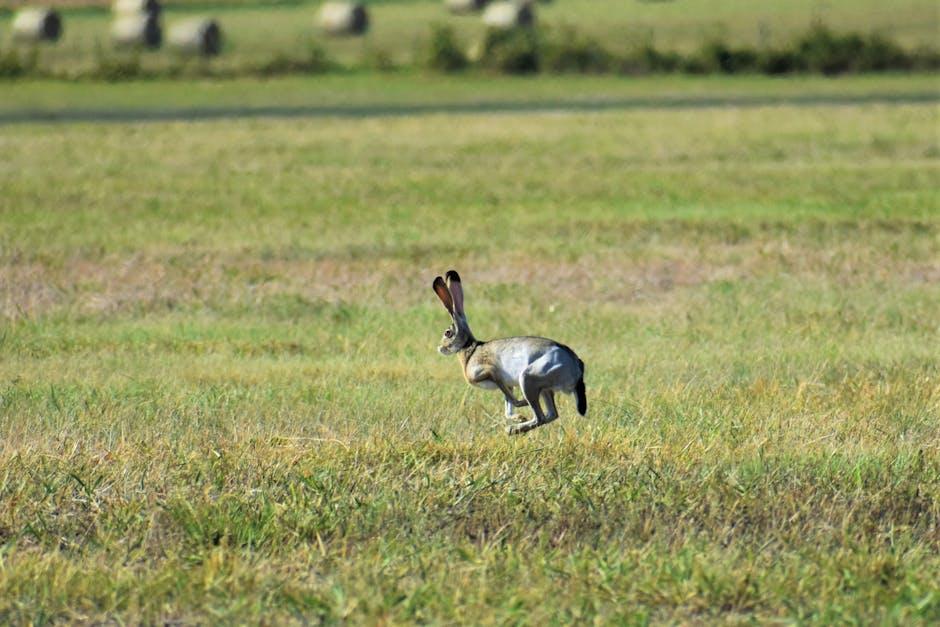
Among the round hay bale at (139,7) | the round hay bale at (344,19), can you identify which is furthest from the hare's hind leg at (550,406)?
the round hay bale at (344,19)

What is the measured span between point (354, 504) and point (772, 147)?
74.5 feet

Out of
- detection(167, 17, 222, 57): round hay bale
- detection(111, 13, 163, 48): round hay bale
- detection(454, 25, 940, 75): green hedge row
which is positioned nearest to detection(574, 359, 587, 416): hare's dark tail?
detection(454, 25, 940, 75): green hedge row

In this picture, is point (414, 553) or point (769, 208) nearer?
point (414, 553)

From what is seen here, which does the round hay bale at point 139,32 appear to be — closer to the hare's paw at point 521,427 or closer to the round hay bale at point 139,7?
the round hay bale at point 139,7

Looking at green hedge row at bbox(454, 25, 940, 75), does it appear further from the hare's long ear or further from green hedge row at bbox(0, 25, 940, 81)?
the hare's long ear

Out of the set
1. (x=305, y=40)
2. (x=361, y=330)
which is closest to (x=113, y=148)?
(x=361, y=330)

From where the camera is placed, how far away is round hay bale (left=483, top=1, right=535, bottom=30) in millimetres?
57562

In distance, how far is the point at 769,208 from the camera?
70.0 feet

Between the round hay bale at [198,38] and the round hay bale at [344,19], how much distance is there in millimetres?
5946

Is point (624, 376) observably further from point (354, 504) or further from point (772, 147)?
point (772, 147)

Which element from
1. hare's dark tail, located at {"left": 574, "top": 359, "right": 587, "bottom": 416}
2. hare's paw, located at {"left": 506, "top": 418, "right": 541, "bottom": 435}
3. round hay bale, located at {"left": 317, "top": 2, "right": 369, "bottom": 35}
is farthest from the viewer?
round hay bale, located at {"left": 317, "top": 2, "right": 369, "bottom": 35}

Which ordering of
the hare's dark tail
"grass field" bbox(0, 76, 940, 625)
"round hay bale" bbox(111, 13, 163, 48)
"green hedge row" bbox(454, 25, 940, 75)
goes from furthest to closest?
"round hay bale" bbox(111, 13, 163, 48) → "green hedge row" bbox(454, 25, 940, 75) → the hare's dark tail → "grass field" bbox(0, 76, 940, 625)

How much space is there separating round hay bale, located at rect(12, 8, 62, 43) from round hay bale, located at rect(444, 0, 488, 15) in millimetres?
14760

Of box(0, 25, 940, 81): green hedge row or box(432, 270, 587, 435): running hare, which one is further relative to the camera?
box(0, 25, 940, 81): green hedge row
